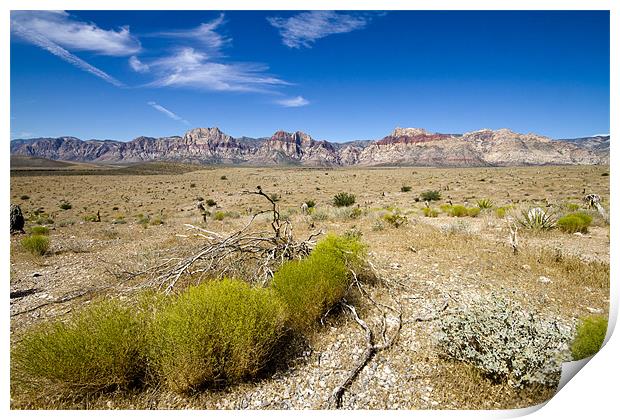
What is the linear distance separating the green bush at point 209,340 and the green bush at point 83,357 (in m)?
0.21

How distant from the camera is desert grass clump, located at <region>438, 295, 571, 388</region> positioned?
2.88 metres

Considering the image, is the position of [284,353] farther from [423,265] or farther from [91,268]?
[91,268]

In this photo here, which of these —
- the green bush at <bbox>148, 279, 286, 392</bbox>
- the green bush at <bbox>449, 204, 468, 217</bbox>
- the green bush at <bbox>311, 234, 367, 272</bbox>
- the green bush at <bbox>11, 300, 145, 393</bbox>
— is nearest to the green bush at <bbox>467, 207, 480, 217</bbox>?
the green bush at <bbox>449, 204, 468, 217</bbox>

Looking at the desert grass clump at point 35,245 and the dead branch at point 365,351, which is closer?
the dead branch at point 365,351

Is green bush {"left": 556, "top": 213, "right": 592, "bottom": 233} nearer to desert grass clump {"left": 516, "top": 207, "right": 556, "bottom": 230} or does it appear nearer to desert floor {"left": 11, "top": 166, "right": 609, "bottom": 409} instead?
desert grass clump {"left": 516, "top": 207, "right": 556, "bottom": 230}

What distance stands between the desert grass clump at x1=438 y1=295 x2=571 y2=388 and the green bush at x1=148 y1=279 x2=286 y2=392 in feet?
5.64

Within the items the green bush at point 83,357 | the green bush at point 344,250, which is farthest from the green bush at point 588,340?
the green bush at point 83,357

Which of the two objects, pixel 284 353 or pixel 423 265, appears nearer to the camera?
pixel 284 353

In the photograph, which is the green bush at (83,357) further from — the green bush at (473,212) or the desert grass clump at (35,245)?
the green bush at (473,212)

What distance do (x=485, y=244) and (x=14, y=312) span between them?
8048mm

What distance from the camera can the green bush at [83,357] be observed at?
8.91 ft

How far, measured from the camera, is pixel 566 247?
23.9 feet
